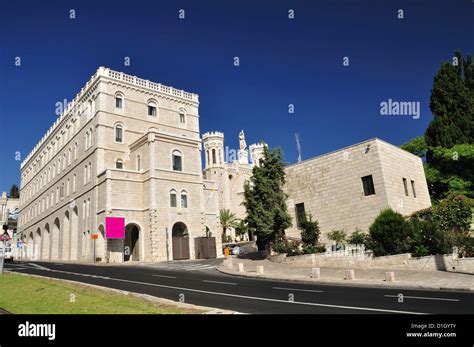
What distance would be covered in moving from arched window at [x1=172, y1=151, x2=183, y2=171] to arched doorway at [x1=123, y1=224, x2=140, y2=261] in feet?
26.2

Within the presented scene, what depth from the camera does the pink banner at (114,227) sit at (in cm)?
3610

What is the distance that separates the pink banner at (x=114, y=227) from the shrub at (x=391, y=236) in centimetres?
2555

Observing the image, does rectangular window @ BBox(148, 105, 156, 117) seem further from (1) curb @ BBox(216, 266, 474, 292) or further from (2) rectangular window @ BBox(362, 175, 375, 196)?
(1) curb @ BBox(216, 266, 474, 292)

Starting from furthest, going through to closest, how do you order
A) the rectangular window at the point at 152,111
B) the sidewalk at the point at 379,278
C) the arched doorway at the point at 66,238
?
the arched doorway at the point at 66,238
the rectangular window at the point at 152,111
the sidewalk at the point at 379,278

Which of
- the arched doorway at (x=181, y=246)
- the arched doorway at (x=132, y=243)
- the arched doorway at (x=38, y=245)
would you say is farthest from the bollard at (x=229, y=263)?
the arched doorway at (x=38, y=245)

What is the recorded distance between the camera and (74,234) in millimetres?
46875

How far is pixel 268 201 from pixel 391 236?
9375mm

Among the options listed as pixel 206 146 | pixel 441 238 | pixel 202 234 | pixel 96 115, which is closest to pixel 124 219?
pixel 202 234

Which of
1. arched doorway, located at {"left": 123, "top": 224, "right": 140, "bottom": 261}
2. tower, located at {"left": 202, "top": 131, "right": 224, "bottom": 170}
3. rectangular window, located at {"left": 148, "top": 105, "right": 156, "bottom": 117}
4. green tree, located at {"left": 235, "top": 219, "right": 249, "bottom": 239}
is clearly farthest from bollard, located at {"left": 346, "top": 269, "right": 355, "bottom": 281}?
tower, located at {"left": 202, "top": 131, "right": 224, "bottom": 170}

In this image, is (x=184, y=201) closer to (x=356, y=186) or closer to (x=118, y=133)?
(x=118, y=133)

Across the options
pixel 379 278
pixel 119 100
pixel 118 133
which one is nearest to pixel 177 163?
pixel 118 133

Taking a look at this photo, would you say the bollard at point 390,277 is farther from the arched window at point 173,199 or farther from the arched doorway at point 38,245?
the arched doorway at point 38,245

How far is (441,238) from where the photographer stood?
720 inches
